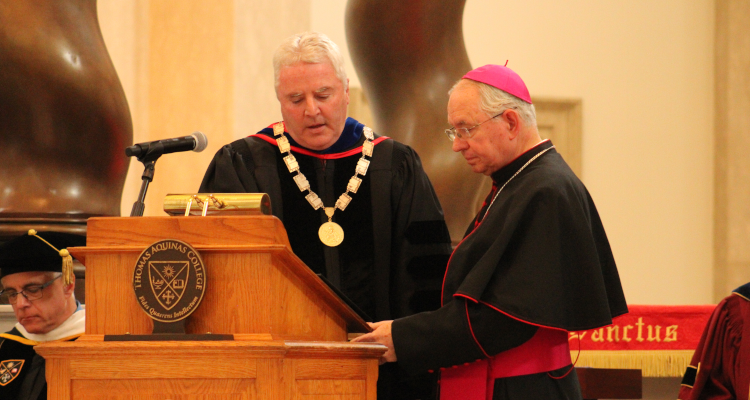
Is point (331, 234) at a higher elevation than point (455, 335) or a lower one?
higher

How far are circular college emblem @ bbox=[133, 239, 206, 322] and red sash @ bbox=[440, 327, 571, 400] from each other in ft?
3.21

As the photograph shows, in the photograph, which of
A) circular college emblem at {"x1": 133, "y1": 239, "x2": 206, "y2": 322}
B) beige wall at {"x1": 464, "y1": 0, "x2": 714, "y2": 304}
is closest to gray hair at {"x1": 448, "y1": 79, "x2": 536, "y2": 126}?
circular college emblem at {"x1": 133, "y1": 239, "x2": 206, "y2": 322}

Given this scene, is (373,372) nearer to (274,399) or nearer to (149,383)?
(274,399)

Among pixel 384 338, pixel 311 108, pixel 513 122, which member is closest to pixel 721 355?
pixel 513 122

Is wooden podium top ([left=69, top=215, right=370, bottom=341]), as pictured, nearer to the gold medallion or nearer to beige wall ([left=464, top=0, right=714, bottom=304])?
the gold medallion

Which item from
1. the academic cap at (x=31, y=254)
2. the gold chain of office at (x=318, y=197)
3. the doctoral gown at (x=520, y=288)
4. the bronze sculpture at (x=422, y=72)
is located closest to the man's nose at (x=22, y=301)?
the academic cap at (x=31, y=254)

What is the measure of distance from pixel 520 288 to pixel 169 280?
1.03 metres

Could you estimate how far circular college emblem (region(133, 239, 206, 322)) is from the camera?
1.81 meters

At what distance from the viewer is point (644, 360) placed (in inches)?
188

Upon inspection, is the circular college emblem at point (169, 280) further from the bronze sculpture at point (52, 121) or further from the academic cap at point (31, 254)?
the bronze sculpture at point (52, 121)

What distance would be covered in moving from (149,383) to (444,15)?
3.74 m

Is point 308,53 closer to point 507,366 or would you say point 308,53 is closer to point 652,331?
point 507,366

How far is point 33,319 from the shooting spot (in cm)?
344

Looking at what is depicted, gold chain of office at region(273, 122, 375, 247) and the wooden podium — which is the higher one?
gold chain of office at region(273, 122, 375, 247)
